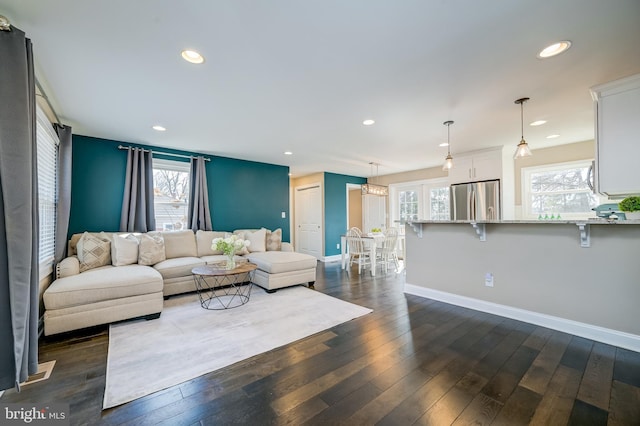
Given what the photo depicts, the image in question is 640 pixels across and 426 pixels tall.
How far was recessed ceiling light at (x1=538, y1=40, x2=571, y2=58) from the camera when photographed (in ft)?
6.12

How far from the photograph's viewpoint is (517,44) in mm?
1870

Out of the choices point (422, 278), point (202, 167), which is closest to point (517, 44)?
point (422, 278)

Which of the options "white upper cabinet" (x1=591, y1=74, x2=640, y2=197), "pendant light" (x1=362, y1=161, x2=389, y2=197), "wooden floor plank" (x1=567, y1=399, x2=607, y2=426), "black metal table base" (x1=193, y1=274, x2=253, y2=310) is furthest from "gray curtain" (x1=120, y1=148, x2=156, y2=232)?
"white upper cabinet" (x1=591, y1=74, x2=640, y2=197)

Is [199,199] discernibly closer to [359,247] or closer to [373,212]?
[359,247]

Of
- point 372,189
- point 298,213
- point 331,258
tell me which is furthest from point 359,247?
point 298,213

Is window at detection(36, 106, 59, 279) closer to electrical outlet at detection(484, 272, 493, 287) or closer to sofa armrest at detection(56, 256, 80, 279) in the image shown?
sofa armrest at detection(56, 256, 80, 279)

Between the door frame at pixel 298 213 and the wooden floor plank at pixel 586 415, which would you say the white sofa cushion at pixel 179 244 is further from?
the wooden floor plank at pixel 586 415

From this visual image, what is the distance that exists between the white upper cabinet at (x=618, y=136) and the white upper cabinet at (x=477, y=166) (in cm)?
230

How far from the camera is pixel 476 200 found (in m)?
4.97

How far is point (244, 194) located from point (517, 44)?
4.86 m

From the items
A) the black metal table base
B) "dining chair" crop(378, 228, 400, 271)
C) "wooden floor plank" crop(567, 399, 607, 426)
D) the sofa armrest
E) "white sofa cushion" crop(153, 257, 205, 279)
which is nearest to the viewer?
"wooden floor plank" crop(567, 399, 607, 426)

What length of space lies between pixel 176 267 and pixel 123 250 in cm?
72

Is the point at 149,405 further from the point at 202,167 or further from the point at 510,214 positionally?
the point at 510,214

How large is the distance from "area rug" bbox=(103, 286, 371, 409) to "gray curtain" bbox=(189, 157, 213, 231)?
4.92 feet
